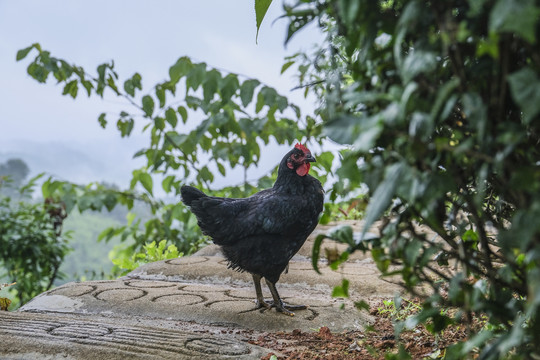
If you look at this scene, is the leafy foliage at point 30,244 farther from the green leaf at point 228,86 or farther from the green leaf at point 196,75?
the green leaf at point 228,86

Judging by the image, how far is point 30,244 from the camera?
607cm

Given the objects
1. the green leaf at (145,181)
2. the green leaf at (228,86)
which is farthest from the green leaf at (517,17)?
the green leaf at (145,181)

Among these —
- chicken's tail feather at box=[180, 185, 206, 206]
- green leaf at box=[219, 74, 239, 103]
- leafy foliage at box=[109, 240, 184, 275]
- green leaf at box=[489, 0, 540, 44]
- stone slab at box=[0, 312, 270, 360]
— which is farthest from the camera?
leafy foliage at box=[109, 240, 184, 275]

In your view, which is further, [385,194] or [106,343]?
[106,343]

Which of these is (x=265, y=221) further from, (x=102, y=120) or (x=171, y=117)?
(x=102, y=120)

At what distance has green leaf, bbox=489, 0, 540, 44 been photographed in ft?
2.39

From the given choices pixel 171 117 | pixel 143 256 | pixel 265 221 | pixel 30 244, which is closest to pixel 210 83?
pixel 171 117

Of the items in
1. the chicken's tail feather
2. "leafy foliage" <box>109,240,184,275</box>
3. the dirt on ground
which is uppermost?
the chicken's tail feather

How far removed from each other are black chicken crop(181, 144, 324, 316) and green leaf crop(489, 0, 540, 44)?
7.76ft

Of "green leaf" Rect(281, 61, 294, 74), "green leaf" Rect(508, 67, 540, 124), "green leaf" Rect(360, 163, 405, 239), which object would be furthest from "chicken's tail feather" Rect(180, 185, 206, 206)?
"green leaf" Rect(508, 67, 540, 124)

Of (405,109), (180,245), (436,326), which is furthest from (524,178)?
→ (180,245)

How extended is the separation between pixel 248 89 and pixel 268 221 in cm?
114

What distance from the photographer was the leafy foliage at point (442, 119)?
851 mm

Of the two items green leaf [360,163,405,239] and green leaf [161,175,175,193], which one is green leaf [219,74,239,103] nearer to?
green leaf [161,175,175,193]
